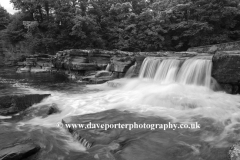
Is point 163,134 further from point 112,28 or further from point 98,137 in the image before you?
point 112,28

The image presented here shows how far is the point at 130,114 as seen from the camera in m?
5.60

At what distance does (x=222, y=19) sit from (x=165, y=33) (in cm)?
611

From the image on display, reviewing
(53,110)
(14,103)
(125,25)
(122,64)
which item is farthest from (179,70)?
(125,25)

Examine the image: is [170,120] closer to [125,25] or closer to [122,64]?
[122,64]

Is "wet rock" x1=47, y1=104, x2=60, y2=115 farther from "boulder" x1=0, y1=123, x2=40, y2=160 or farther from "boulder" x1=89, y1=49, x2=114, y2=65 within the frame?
"boulder" x1=89, y1=49, x2=114, y2=65

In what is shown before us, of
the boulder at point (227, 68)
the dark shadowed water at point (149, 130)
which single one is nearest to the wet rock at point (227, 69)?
the boulder at point (227, 68)

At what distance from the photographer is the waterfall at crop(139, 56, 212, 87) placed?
26.2 feet

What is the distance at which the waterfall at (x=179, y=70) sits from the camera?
7.98 meters

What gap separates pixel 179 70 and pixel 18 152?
7.89 metres

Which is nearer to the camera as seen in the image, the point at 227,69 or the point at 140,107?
the point at 140,107

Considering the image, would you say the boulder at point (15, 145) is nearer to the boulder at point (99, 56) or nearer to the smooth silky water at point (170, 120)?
the smooth silky water at point (170, 120)

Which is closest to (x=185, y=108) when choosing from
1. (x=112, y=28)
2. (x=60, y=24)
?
(x=112, y=28)

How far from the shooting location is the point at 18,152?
124 inches

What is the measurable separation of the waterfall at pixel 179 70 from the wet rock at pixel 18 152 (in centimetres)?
707
